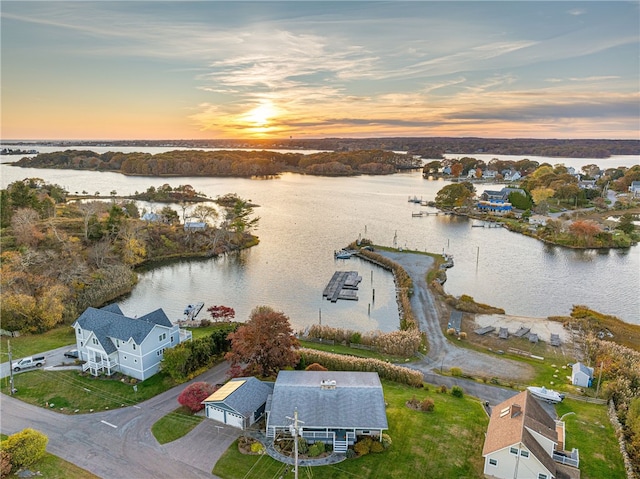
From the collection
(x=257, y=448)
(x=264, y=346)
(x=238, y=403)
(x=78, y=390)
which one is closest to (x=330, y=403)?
(x=257, y=448)

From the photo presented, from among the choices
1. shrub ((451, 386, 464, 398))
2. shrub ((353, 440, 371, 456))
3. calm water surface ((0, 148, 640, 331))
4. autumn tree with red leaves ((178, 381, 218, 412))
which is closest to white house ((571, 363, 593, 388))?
shrub ((451, 386, 464, 398))


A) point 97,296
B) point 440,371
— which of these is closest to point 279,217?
point 97,296

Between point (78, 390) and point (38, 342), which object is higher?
point (38, 342)

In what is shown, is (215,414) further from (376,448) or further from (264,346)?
(376,448)

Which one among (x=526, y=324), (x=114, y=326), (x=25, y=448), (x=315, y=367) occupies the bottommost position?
(x=526, y=324)

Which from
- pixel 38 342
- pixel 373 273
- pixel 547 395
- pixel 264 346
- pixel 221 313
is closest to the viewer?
pixel 547 395

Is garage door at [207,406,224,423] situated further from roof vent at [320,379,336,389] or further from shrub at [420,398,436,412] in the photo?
shrub at [420,398,436,412]

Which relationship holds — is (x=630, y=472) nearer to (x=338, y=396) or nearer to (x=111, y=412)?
(x=338, y=396)
